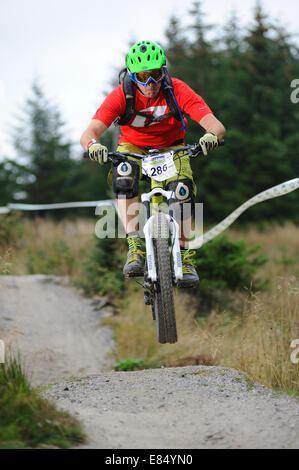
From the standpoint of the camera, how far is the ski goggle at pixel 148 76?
451cm

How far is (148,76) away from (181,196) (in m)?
0.94

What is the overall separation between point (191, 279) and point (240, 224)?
1667cm

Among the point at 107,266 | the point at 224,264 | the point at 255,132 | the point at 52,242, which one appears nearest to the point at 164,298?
the point at 224,264

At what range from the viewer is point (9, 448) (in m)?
2.83

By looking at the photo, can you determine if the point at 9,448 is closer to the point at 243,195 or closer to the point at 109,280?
the point at 109,280

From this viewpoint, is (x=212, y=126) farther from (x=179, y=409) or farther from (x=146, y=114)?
(x=179, y=409)

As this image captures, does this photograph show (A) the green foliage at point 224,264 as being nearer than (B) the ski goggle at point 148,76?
No

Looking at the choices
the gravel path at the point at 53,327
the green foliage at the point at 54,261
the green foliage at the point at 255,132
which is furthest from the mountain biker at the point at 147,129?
the green foliage at the point at 255,132

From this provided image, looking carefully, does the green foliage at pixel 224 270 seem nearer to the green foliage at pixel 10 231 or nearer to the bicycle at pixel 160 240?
the bicycle at pixel 160 240

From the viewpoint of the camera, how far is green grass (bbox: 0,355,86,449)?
2.95m

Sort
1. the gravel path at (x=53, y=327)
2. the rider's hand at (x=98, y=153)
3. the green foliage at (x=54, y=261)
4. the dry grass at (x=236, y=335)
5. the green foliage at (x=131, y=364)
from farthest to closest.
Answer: the green foliage at (x=54, y=261)
the gravel path at (x=53, y=327)
the green foliage at (x=131, y=364)
the dry grass at (x=236, y=335)
the rider's hand at (x=98, y=153)

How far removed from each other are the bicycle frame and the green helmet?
2.79 feet

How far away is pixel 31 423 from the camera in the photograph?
306 cm
